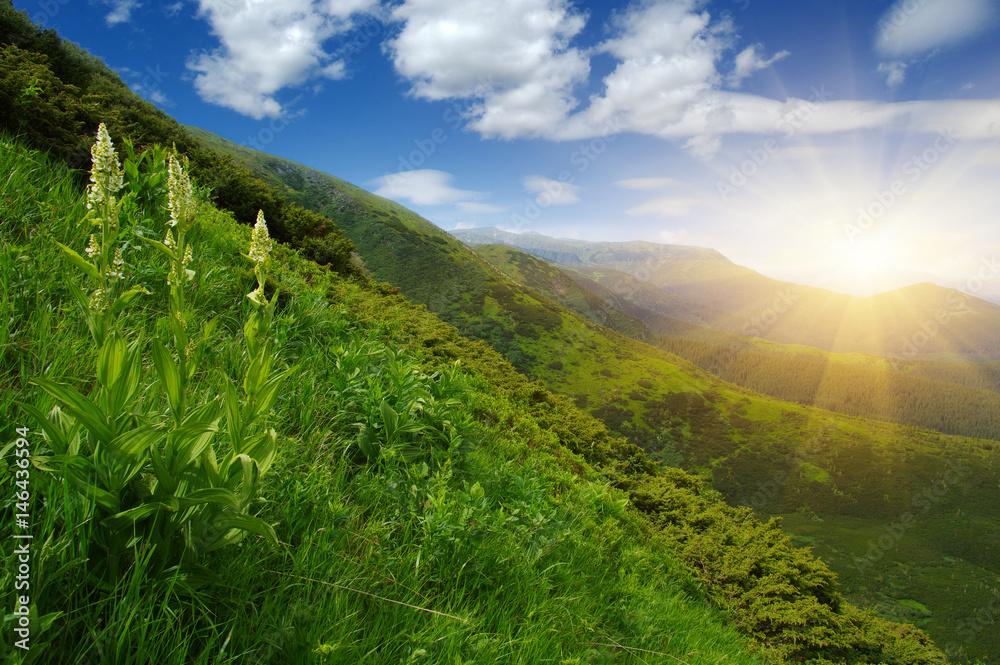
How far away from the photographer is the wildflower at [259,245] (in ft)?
7.55

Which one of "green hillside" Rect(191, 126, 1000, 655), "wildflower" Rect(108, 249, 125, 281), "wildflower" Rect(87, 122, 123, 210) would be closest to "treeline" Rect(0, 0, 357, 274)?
"wildflower" Rect(108, 249, 125, 281)

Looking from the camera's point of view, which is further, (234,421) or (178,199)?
(178,199)

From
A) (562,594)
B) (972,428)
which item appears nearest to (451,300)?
(562,594)

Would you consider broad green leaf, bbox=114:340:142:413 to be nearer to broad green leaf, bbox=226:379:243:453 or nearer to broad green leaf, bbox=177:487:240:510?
broad green leaf, bbox=226:379:243:453

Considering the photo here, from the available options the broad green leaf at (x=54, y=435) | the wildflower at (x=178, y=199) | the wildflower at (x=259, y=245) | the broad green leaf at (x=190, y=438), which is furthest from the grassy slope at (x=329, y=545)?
the wildflower at (x=178, y=199)

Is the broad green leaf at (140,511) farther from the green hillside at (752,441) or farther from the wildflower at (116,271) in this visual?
the green hillside at (752,441)

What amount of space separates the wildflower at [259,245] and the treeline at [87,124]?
4032 millimetres

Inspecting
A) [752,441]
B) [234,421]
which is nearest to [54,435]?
[234,421]

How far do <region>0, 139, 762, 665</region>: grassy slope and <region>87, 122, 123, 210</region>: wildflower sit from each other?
1.04 metres

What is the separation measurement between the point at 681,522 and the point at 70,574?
12.7 metres

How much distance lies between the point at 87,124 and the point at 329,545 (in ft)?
31.8

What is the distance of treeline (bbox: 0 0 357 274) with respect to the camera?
5812 millimetres

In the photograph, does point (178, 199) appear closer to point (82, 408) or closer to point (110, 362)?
point (110, 362)

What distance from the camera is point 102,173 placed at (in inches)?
80.3
